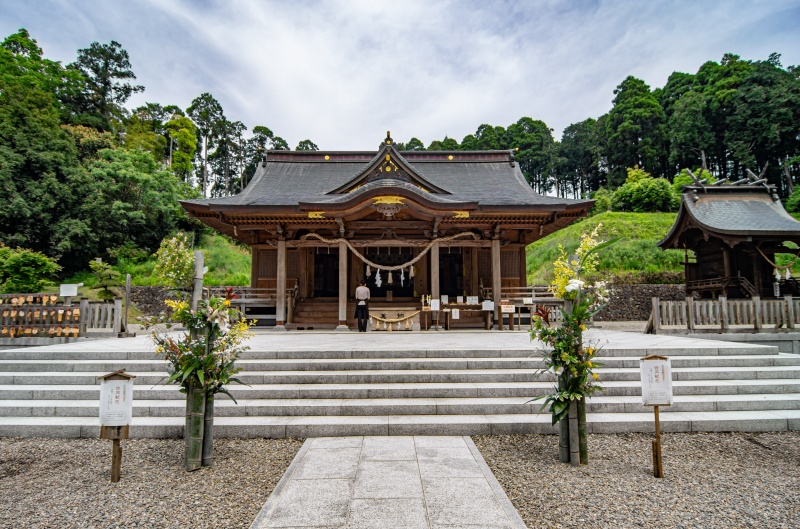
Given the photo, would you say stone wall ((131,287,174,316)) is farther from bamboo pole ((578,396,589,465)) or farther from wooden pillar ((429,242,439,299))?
bamboo pole ((578,396,589,465))

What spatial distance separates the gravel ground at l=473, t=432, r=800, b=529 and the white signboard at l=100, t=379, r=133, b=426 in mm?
3722

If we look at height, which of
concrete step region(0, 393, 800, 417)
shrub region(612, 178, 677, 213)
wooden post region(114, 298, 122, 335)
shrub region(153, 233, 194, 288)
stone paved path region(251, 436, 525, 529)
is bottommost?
stone paved path region(251, 436, 525, 529)

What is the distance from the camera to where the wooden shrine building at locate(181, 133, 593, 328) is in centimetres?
1181

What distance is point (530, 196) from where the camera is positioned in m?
14.0

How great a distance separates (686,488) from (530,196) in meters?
11.5

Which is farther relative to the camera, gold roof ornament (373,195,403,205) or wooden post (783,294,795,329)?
gold roof ornament (373,195,403,205)

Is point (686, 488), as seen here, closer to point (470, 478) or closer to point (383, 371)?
point (470, 478)

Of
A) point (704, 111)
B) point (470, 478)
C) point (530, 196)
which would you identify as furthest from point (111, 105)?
point (704, 111)

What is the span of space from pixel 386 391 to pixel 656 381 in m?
3.42

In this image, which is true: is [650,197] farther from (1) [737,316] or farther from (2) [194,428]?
(2) [194,428]

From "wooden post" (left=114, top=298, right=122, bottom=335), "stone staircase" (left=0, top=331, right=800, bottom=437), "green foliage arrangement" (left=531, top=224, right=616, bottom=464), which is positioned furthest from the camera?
"wooden post" (left=114, top=298, right=122, bottom=335)

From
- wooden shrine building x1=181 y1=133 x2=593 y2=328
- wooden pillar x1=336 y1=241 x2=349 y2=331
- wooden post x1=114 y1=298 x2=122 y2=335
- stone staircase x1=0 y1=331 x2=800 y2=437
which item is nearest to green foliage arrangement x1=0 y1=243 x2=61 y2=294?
wooden shrine building x1=181 y1=133 x2=593 y2=328

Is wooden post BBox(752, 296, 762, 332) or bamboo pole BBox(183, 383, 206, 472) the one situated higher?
wooden post BBox(752, 296, 762, 332)

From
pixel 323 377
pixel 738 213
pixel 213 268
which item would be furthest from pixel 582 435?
pixel 213 268
